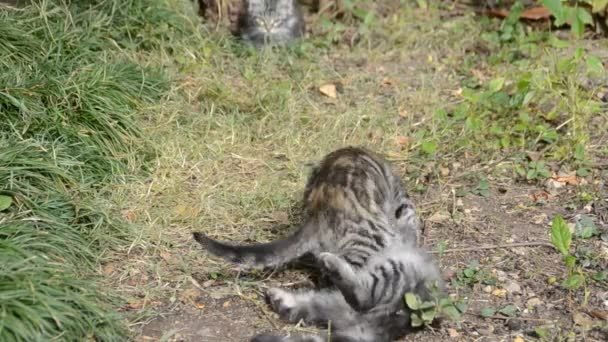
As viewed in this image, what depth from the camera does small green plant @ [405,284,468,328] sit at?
4137mm

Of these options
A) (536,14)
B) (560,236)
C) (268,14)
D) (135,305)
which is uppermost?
(536,14)

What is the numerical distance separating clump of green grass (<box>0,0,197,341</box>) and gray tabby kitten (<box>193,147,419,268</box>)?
2.33ft

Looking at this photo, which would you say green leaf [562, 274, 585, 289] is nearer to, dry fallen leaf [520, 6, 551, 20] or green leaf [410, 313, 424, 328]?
green leaf [410, 313, 424, 328]

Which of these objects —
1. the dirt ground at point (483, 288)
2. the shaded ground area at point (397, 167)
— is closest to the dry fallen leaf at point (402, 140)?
the shaded ground area at point (397, 167)

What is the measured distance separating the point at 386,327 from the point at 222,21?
358cm

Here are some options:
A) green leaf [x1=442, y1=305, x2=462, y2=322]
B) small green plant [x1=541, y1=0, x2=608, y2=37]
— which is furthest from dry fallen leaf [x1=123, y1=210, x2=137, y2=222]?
small green plant [x1=541, y1=0, x2=608, y2=37]

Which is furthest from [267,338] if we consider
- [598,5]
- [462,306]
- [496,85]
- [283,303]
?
[598,5]

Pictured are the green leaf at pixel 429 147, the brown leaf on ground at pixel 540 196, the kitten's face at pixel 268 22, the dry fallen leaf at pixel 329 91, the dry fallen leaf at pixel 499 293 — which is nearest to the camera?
the dry fallen leaf at pixel 499 293

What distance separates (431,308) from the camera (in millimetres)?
4188

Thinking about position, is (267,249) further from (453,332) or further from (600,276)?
(600,276)

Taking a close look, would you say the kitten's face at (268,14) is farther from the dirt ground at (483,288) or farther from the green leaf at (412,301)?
the green leaf at (412,301)

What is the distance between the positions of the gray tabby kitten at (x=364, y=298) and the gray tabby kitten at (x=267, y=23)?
2919 millimetres

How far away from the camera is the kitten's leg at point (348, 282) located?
4184 millimetres

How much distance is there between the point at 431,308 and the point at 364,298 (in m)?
0.32
